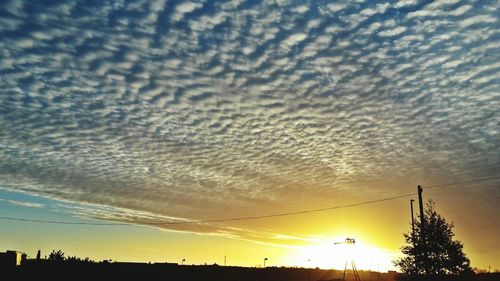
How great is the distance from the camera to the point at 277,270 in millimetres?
66875

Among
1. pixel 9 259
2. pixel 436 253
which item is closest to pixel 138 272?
pixel 9 259

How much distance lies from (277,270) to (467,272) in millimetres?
Answer: 29510

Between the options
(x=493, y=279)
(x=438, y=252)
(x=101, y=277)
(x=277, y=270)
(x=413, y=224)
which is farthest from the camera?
(x=277, y=270)

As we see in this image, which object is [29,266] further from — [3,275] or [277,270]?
[277,270]

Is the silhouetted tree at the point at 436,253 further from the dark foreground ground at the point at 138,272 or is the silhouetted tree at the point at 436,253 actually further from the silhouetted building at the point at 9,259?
the silhouetted building at the point at 9,259

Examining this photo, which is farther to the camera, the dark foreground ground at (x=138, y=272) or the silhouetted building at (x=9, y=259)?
the dark foreground ground at (x=138, y=272)

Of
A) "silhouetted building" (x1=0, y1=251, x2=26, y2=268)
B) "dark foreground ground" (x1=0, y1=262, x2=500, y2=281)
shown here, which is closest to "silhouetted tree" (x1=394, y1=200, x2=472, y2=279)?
"dark foreground ground" (x1=0, y1=262, x2=500, y2=281)

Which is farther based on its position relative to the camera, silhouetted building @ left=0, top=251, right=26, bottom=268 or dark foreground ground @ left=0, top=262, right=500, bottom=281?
dark foreground ground @ left=0, top=262, right=500, bottom=281

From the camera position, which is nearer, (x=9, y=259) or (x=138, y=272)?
(x=9, y=259)

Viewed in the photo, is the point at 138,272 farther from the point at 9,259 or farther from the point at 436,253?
the point at 436,253

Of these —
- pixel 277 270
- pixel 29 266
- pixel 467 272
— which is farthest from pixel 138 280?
pixel 467 272

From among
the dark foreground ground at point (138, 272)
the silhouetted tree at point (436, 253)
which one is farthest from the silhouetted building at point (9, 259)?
the silhouetted tree at point (436, 253)

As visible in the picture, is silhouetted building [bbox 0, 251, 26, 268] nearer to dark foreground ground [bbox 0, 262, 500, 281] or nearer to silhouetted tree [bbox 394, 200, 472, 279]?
dark foreground ground [bbox 0, 262, 500, 281]

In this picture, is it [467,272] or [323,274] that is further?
[323,274]
